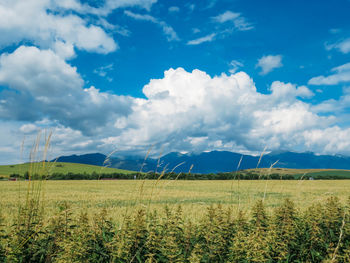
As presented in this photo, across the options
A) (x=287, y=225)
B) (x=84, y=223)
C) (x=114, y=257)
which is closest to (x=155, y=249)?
(x=114, y=257)

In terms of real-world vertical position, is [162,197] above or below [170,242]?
below

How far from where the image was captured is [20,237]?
3.88m

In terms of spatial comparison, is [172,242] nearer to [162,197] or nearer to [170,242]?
[170,242]

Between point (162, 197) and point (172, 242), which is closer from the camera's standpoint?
point (172, 242)

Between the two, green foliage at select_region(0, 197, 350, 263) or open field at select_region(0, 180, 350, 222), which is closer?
green foliage at select_region(0, 197, 350, 263)

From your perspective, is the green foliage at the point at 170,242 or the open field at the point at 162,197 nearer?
the green foliage at the point at 170,242

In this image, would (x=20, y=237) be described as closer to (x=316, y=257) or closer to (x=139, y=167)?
(x=139, y=167)

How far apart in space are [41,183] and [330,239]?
5.53 meters

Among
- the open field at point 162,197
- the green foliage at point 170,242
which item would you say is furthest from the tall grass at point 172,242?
the open field at point 162,197

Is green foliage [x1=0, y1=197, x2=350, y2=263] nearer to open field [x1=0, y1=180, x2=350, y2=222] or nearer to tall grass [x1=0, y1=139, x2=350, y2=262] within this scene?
tall grass [x1=0, y1=139, x2=350, y2=262]

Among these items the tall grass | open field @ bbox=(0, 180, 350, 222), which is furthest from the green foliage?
open field @ bbox=(0, 180, 350, 222)

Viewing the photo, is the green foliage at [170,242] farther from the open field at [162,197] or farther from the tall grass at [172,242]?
the open field at [162,197]

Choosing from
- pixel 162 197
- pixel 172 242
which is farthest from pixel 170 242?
pixel 162 197

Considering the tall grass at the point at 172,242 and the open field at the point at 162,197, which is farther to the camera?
the open field at the point at 162,197
